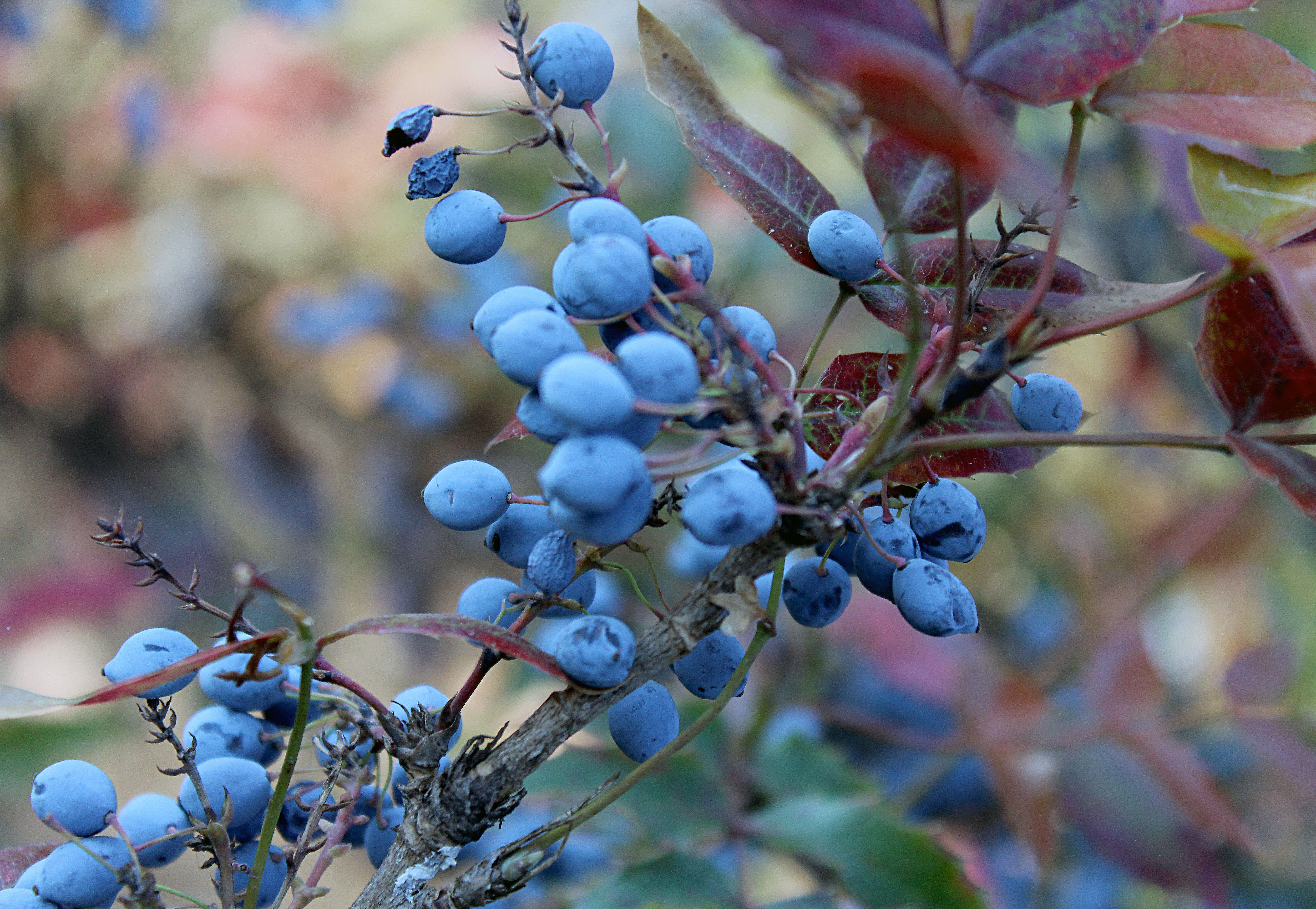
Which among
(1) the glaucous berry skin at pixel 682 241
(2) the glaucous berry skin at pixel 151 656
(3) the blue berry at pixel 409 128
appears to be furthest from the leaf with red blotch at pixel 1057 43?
(2) the glaucous berry skin at pixel 151 656

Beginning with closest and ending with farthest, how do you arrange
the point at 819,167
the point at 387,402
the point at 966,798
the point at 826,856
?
the point at 826,856
the point at 966,798
the point at 387,402
the point at 819,167

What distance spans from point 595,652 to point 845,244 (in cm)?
22

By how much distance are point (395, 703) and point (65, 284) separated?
7.49ft

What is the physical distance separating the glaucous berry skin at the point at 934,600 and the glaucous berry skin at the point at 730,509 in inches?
4.3

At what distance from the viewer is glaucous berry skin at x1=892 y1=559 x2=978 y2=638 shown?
15.9 inches

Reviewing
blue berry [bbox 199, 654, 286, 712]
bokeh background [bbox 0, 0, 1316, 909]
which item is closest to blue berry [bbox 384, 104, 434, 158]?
blue berry [bbox 199, 654, 286, 712]

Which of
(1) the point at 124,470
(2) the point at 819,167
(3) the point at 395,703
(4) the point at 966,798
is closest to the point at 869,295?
(3) the point at 395,703

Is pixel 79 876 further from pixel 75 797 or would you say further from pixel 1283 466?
pixel 1283 466

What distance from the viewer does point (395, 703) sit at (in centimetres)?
45

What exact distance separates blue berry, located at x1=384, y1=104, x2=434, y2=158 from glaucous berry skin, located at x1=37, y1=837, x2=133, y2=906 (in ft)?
1.08

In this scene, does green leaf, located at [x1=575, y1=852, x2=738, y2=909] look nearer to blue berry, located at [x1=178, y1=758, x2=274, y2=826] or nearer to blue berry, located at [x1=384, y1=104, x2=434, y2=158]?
blue berry, located at [x1=178, y1=758, x2=274, y2=826]

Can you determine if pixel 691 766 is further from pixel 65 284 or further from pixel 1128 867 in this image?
pixel 65 284

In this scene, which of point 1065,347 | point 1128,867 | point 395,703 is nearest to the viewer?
point 395,703

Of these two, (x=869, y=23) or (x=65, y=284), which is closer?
(x=869, y=23)
